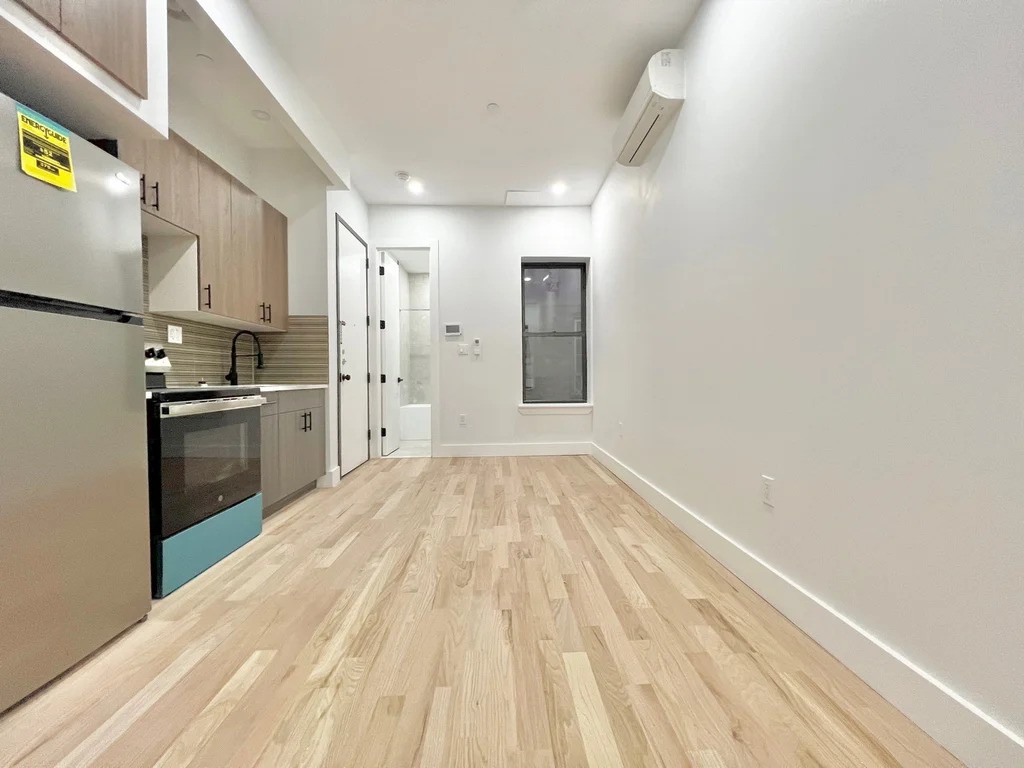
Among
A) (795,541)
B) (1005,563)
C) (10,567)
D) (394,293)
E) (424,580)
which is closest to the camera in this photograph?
(1005,563)

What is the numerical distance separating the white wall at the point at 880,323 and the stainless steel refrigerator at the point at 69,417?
2283mm

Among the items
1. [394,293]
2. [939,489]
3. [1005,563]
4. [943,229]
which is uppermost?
[394,293]

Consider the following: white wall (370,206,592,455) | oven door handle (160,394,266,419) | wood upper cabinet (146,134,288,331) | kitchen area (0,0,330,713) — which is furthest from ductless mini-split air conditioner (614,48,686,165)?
oven door handle (160,394,266,419)

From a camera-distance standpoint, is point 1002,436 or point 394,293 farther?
point 394,293

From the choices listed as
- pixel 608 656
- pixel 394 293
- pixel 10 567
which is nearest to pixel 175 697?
pixel 10 567

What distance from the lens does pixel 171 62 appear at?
2377mm

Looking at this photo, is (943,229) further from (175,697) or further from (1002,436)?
(175,697)

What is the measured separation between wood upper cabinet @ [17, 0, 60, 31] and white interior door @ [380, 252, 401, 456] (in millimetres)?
3532

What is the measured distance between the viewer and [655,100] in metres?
2.36

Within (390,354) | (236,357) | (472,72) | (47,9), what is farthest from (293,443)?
(472,72)

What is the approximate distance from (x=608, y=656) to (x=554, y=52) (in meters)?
3.02

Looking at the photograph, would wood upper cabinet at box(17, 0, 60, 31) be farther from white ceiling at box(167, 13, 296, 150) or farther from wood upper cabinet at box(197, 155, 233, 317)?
wood upper cabinet at box(197, 155, 233, 317)

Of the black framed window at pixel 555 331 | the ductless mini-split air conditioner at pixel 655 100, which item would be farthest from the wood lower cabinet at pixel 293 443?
the ductless mini-split air conditioner at pixel 655 100

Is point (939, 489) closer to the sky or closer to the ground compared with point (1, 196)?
closer to the ground
